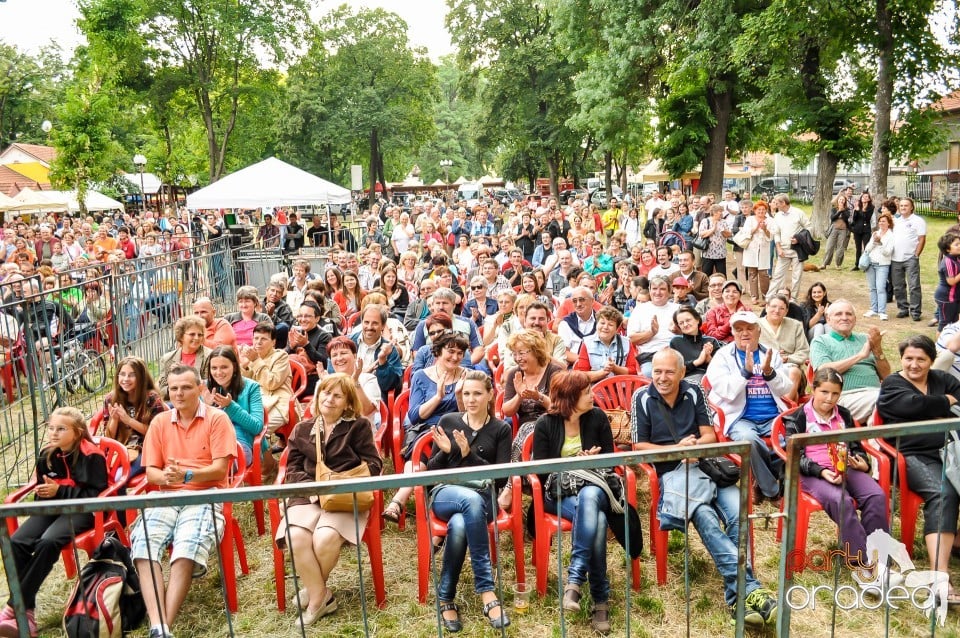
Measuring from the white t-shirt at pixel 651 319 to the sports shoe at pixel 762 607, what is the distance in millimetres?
3297

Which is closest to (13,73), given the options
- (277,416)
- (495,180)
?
(495,180)

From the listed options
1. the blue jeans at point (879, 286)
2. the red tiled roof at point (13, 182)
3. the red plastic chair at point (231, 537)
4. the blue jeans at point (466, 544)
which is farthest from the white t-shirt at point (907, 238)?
the red tiled roof at point (13, 182)

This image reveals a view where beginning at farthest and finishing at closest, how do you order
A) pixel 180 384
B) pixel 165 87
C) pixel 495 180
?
pixel 495 180, pixel 165 87, pixel 180 384

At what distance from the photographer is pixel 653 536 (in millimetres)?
4348

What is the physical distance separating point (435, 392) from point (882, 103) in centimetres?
1382

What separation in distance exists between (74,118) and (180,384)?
1718 centimetres

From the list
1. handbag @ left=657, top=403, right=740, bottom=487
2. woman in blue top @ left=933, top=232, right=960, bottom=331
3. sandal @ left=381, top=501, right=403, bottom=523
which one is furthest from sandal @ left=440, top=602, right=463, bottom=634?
woman in blue top @ left=933, top=232, right=960, bottom=331

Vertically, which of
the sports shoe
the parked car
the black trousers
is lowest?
the sports shoe

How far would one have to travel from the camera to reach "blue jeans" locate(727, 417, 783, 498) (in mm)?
4496

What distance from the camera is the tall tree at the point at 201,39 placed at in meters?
27.6

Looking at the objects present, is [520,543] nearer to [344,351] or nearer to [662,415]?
[662,415]

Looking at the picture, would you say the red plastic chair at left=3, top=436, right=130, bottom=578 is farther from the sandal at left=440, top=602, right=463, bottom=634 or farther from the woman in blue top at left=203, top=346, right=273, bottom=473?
the sandal at left=440, top=602, right=463, bottom=634

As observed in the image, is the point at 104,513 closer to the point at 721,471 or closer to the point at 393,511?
the point at 393,511

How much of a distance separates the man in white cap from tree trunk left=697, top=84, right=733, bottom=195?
55.3ft
